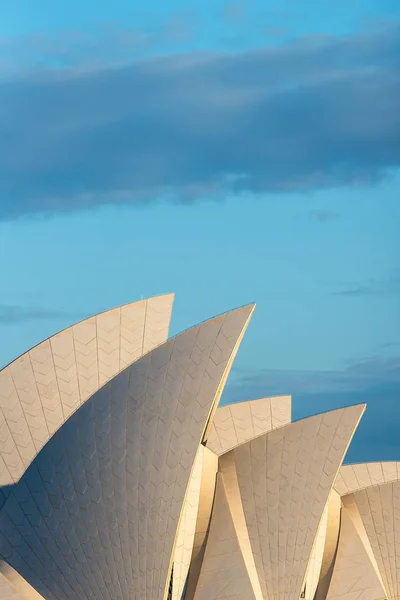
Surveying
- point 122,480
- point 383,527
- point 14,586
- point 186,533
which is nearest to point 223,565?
point 186,533

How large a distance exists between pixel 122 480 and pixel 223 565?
16.8 ft

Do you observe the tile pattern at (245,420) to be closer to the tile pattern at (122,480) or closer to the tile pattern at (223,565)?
the tile pattern at (223,565)

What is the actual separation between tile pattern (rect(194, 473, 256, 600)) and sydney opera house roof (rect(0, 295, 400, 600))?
0.05 metres

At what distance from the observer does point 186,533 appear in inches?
1496

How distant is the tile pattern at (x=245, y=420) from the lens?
41.2 m

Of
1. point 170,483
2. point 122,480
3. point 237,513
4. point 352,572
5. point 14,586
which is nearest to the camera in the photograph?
point 170,483

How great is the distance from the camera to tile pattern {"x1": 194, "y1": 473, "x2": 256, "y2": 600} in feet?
129

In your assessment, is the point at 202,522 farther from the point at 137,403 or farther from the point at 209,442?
the point at 137,403

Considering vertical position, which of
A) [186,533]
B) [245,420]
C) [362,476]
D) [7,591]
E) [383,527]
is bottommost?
[7,591]

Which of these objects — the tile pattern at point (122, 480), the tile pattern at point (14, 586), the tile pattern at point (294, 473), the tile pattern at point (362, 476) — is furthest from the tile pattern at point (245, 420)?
the tile pattern at point (14, 586)

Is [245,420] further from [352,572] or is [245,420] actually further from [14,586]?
[14,586]

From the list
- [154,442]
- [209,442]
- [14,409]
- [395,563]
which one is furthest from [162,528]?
[395,563]

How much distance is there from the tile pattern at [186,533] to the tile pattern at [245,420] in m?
2.20

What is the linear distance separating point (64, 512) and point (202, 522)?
505 centimetres
